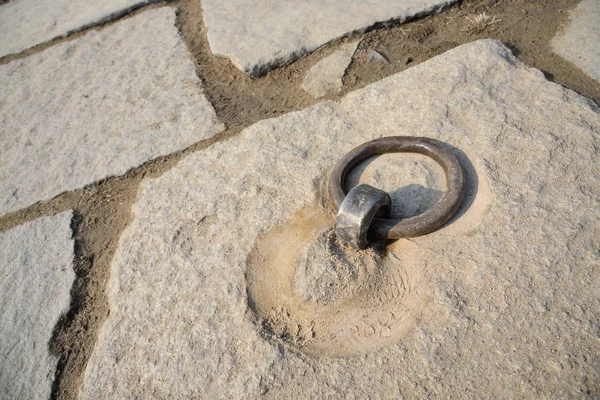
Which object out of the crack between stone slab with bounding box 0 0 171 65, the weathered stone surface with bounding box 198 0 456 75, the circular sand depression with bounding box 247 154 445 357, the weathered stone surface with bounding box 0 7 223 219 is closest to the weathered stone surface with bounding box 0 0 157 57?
the crack between stone slab with bounding box 0 0 171 65

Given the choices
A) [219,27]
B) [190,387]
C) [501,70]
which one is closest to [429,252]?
[190,387]

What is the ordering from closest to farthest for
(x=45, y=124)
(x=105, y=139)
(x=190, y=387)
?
Answer: 1. (x=190, y=387)
2. (x=105, y=139)
3. (x=45, y=124)

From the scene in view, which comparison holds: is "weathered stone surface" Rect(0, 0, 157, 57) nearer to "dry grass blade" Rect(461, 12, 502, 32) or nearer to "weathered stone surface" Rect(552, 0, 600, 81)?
"dry grass blade" Rect(461, 12, 502, 32)

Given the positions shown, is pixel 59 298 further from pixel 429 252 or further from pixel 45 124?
pixel 429 252

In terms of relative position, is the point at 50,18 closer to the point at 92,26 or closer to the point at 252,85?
the point at 92,26

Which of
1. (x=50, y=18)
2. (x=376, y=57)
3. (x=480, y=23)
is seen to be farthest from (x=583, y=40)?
(x=50, y=18)

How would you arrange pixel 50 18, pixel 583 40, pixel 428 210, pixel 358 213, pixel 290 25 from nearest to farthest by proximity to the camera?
pixel 358 213, pixel 428 210, pixel 583 40, pixel 290 25, pixel 50 18
